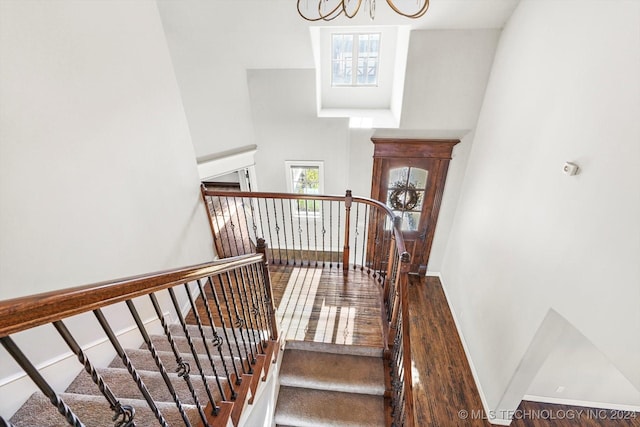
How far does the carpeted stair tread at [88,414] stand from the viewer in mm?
1170

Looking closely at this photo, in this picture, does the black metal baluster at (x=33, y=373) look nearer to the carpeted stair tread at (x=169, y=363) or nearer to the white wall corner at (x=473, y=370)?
the carpeted stair tread at (x=169, y=363)

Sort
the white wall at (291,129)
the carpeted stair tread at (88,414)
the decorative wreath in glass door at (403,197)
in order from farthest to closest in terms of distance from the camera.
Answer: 1. the decorative wreath in glass door at (403,197)
2. the white wall at (291,129)
3. the carpeted stair tread at (88,414)

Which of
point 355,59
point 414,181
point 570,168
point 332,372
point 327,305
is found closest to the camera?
point 570,168

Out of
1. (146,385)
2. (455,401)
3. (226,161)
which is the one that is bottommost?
(455,401)

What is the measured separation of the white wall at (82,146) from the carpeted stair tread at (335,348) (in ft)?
4.26

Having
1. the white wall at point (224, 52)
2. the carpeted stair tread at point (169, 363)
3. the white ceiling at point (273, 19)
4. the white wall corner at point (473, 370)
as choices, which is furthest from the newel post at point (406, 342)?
the white wall at point (224, 52)

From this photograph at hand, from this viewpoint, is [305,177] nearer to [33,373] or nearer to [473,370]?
→ [473,370]

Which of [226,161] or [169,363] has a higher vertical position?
[226,161]

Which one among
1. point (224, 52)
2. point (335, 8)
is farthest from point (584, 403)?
point (224, 52)

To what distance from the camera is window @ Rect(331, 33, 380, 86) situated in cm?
410

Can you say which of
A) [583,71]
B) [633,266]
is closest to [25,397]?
[633,266]

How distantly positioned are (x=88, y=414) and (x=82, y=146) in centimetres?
139

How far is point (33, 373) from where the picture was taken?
586 mm

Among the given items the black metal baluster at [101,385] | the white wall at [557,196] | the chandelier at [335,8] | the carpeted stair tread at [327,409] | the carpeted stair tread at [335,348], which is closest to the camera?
the black metal baluster at [101,385]
